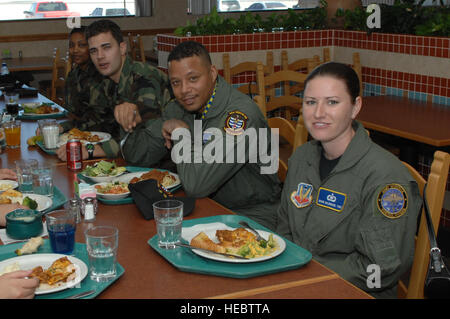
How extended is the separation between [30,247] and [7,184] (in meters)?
0.74

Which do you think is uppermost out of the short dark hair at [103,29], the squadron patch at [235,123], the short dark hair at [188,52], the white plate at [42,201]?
the short dark hair at [103,29]

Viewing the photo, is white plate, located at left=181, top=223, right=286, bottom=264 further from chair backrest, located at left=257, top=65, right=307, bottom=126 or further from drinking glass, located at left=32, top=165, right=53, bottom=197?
chair backrest, located at left=257, top=65, right=307, bottom=126

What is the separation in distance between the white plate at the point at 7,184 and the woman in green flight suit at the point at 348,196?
1086mm

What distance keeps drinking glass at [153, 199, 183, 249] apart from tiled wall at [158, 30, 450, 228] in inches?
118

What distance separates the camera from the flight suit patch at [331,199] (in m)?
1.86

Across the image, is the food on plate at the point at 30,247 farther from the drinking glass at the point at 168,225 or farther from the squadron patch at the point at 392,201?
the squadron patch at the point at 392,201

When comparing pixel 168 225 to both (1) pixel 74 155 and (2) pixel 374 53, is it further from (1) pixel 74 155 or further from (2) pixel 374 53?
(2) pixel 374 53

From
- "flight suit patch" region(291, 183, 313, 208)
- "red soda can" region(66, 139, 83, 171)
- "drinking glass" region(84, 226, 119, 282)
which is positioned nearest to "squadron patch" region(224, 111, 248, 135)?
"flight suit patch" region(291, 183, 313, 208)

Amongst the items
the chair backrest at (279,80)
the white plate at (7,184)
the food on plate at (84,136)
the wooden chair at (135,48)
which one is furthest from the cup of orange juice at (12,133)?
the wooden chair at (135,48)

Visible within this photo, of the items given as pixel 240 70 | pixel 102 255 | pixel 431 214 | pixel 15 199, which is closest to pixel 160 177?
pixel 15 199

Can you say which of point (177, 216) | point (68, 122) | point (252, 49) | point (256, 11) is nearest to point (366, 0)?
point (256, 11)

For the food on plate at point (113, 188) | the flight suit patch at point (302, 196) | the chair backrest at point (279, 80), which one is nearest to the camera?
the flight suit patch at point (302, 196)
